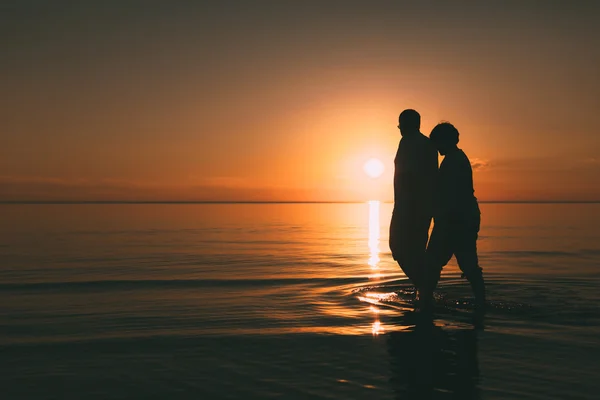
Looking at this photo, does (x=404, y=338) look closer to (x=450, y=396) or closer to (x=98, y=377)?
(x=450, y=396)

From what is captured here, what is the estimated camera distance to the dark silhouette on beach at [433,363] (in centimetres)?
489

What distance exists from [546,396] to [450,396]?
2.90 ft

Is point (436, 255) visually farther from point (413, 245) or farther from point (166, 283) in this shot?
point (166, 283)

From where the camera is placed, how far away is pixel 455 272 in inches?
589

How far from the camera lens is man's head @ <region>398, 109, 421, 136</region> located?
895 cm

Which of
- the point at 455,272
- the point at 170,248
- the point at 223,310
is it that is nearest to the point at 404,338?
the point at 223,310

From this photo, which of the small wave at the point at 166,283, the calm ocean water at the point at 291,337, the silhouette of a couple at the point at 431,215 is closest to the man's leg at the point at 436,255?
the silhouette of a couple at the point at 431,215

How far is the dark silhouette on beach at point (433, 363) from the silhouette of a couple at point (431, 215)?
1259mm

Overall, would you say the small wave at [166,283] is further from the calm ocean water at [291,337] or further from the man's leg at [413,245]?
the man's leg at [413,245]

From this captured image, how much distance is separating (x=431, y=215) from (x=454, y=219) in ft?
1.20

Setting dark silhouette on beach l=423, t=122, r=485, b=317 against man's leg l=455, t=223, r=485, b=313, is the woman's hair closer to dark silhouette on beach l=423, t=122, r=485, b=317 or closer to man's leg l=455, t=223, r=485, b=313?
dark silhouette on beach l=423, t=122, r=485, b=317

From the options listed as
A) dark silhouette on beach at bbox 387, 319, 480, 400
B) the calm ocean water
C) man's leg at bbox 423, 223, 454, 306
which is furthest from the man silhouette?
dark silhouette on beach at bbox 387, 319, 480, 400

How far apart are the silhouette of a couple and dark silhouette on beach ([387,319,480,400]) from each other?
1.26 metres

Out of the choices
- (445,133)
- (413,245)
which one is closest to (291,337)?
(413,245)
